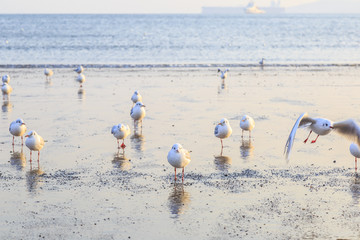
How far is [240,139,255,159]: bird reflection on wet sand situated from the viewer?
1781 cm

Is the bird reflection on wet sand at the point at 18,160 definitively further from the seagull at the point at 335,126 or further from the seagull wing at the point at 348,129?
the seagull wing at the point at 348,129

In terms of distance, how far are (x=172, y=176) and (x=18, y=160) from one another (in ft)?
16.1

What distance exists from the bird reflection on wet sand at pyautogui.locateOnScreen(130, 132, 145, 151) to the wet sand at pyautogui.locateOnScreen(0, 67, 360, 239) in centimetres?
4

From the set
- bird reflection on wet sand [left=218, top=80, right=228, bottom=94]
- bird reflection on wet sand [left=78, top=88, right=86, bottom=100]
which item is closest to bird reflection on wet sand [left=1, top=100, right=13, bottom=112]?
bird reflection on wet sand [left=78, top=88, right=86, bottom=100]

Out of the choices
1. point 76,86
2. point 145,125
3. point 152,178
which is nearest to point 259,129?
point 145,125

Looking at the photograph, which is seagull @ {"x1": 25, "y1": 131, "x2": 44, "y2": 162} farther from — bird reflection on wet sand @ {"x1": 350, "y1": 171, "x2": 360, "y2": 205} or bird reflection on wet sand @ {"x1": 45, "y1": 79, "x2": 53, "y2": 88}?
bird reflection on wet sand @ {"x1": 45, "y1": 79, "x2": 53, "y2": 88}

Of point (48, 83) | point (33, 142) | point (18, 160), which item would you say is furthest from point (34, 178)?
point (48, 83)

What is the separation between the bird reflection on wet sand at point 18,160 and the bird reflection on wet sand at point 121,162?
104 inches

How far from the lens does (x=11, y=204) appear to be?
13.2 meters

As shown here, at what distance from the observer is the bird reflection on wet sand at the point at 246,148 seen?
1781cm

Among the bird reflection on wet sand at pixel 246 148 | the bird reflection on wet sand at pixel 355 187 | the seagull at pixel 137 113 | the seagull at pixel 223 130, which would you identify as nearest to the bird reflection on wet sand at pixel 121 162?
the seagull at pixel 223 130

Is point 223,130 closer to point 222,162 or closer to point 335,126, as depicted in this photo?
point 222,162

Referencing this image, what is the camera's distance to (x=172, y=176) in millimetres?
15586

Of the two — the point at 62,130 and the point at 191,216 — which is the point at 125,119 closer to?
the point at 62,130
